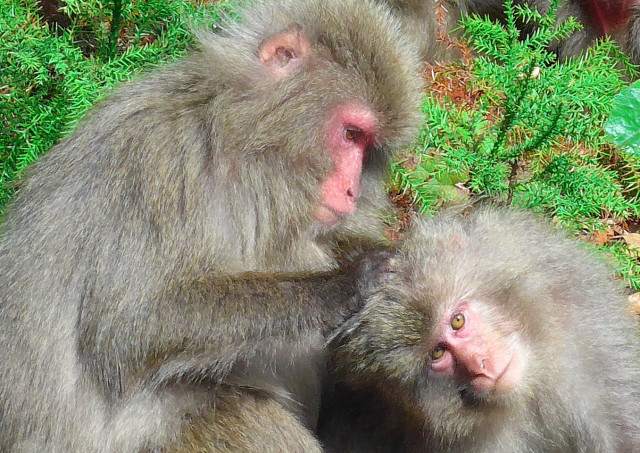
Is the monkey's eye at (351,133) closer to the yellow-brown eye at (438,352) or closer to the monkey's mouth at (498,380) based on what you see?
the yellow-brown eye at (438,352)

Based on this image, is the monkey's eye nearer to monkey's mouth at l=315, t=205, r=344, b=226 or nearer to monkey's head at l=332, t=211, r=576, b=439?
monkey's mouth at l=315, t=205, r=344, b=226

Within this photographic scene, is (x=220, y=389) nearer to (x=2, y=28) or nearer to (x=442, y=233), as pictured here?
(x=442, y=233)

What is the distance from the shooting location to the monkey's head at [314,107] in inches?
161

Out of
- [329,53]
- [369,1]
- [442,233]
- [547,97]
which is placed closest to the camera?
[442,233]

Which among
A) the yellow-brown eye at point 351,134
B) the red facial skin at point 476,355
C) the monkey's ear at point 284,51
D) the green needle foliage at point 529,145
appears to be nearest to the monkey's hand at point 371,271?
the red facial skin at point 476,355

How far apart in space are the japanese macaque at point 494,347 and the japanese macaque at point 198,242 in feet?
0.93

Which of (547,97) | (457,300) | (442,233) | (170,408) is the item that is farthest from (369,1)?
(170,408)

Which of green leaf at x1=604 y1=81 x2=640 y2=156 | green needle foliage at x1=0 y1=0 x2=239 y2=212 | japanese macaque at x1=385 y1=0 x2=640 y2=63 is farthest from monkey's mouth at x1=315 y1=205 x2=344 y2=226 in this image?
japanese macaque at x1=385 y1=0 x2=640 y2=63

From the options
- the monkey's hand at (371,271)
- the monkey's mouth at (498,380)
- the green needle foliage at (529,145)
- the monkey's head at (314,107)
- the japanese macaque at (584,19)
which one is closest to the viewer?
the monkey's mouth at (498,380)

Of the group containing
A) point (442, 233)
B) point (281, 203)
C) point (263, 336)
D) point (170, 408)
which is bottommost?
point (170, 408)

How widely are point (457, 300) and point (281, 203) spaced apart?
0.93 meters

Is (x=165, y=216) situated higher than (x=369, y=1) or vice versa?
(x=369, y=1)

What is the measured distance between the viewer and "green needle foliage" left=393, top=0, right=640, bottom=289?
511cm

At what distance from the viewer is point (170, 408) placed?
3996 millimetres
